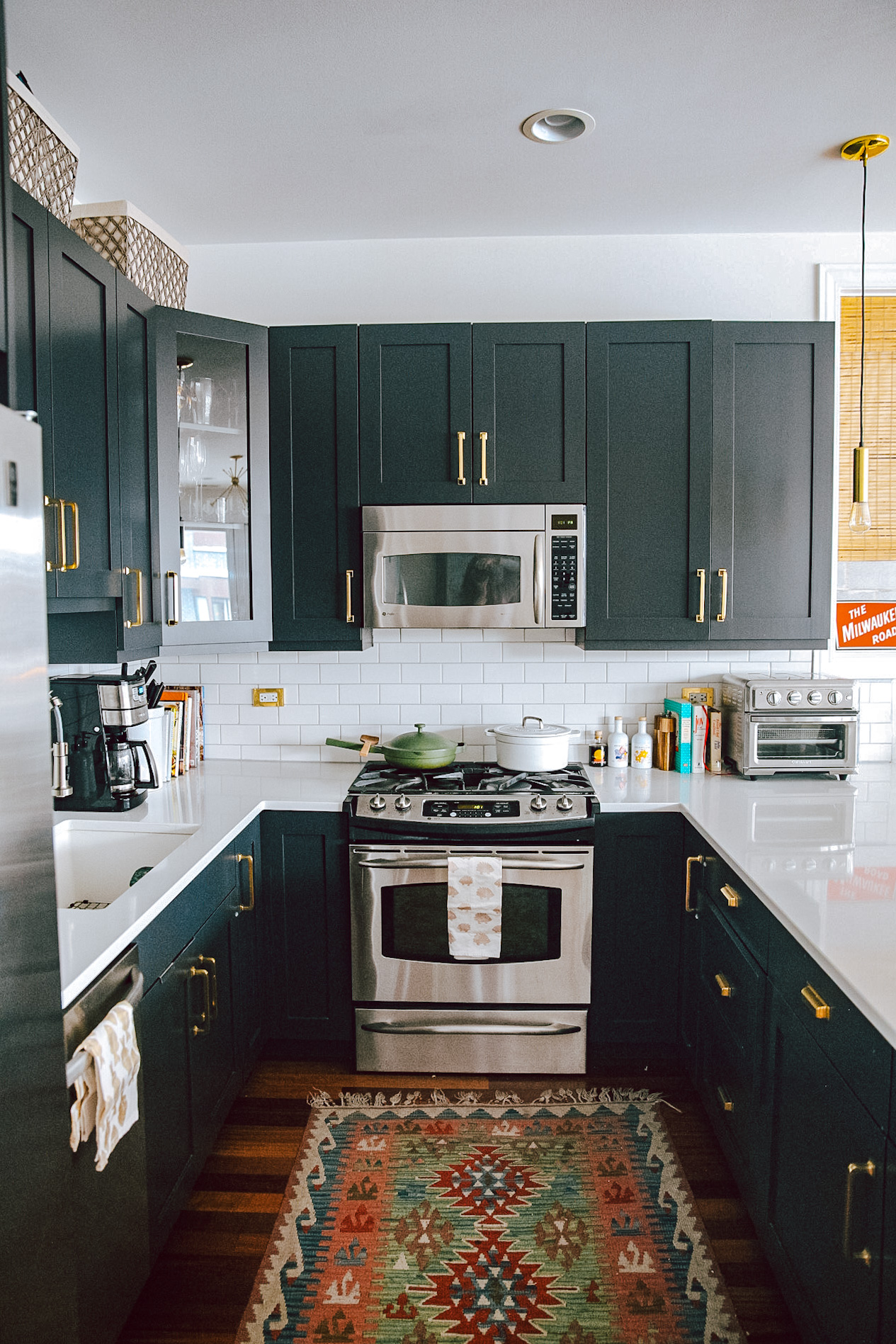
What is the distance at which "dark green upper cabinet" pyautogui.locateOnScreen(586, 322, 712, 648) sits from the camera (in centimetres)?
295

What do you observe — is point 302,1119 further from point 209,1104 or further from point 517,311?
point 517,311

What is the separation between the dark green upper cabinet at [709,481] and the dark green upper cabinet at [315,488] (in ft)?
2.70

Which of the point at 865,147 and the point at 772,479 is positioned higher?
the point at 865,147

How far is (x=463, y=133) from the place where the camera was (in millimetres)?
2455

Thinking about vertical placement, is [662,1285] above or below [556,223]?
below

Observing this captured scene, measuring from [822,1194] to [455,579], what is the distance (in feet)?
6.51

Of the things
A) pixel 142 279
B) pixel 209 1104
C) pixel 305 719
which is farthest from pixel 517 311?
pixel 209 1104

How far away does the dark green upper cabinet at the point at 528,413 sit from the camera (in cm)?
295

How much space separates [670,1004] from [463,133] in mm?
2696

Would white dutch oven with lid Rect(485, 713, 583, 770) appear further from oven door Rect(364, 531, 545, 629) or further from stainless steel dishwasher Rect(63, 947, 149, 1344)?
stainless steel dishwasher Rect(63, 947, 149, 1344)

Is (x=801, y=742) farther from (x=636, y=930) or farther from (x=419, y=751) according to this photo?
(x=419, y=751)

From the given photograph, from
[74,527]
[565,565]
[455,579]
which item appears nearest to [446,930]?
[455,579]

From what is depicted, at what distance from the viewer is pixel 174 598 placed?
106 inches

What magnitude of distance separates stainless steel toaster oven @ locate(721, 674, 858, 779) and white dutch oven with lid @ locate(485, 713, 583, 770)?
0.62 m
